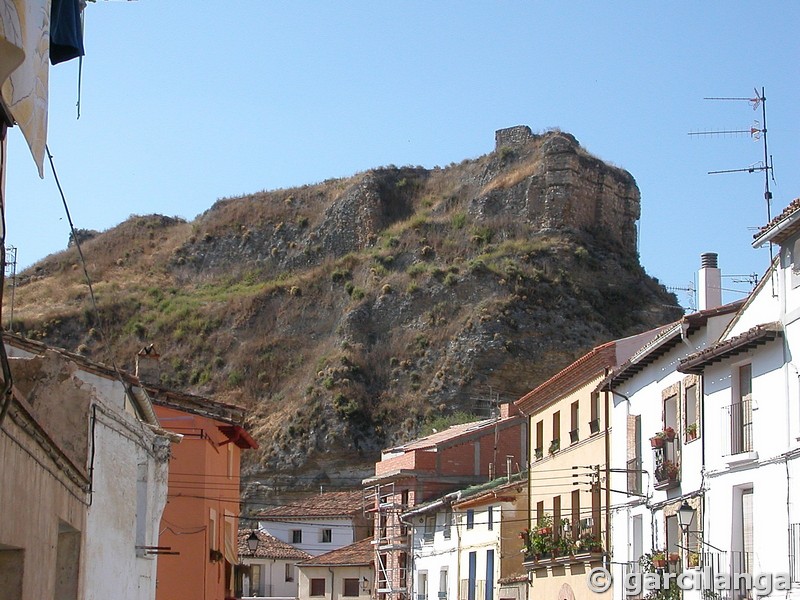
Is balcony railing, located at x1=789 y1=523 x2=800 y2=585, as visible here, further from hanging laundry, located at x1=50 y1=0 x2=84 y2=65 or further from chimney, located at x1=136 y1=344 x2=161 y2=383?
chimney, located at x1=136 y1=344 x2=161 y2=383

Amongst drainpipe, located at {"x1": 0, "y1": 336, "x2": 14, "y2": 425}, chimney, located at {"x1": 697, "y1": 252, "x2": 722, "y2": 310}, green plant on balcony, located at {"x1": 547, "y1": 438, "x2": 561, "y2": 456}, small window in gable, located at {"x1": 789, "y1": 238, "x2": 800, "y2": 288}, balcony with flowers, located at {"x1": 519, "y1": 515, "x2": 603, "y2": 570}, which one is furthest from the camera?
green plant on balcony, located at {"x1": 547, "y1": 438, "x2": 561, "y2": 456}

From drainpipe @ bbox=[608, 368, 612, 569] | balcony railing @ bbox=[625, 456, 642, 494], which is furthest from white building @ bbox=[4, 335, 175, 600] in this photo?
drainpipe @ bbox=[608, 368, 612, 569]

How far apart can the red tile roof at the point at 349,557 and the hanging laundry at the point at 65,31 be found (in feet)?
151

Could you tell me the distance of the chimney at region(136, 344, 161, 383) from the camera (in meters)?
31.5

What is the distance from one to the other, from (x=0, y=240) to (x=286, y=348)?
259ft

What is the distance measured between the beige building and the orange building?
897cm

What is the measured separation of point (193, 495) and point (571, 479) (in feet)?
40.0

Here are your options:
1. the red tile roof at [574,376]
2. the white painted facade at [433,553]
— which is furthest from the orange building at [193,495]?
the white painted facade at [433,553]

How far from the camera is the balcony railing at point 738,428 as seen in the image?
23.6m

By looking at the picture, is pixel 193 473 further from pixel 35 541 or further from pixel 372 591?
pixel 372 591

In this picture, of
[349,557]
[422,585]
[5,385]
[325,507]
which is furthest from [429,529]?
[5,385]

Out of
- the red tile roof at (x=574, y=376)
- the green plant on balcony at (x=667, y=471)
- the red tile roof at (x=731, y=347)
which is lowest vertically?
the green plant on balcony at (x=667, y=471)

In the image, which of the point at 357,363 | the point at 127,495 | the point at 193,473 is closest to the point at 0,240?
the point at 127,495

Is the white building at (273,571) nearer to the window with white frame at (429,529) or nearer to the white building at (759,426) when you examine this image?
the window with white frame at (429,529)
